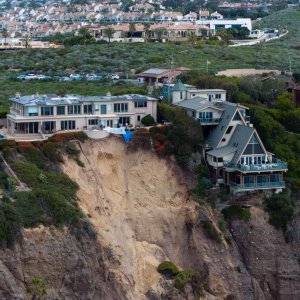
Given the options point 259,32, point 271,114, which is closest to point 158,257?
point 271,114

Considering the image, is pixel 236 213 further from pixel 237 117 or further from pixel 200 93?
pixel 200 93

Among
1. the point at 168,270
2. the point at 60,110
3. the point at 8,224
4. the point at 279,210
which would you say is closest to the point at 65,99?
the point at 60,110

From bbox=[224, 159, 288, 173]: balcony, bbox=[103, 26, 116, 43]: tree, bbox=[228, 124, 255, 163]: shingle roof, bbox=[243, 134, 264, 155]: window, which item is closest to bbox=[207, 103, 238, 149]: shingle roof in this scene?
bbox=[228, 124, 255, 163]: shingle roof

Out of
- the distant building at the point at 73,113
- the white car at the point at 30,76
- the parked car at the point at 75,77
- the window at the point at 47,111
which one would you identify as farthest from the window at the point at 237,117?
the white car at the point at 30,76

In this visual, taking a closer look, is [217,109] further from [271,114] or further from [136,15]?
[136,15]

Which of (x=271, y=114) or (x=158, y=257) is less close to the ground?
(x=271, y=114)
